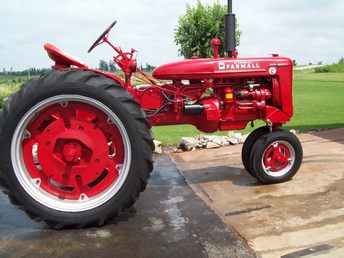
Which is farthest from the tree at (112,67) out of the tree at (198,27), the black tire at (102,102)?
the tree at (198,27)

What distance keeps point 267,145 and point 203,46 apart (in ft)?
42.7

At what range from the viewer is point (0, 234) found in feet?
14.6

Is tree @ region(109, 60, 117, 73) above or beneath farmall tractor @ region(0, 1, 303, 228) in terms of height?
above

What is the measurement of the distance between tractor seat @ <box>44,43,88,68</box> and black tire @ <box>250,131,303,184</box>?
2.12m

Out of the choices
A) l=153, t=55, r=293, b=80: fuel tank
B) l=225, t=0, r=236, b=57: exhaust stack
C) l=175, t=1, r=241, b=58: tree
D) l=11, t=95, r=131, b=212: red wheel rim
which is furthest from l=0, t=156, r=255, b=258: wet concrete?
l=175, t=1, r=241, b=58: tree

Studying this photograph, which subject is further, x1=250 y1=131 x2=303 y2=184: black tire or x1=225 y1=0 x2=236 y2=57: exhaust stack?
x1=225 y1=0 x2=236 y2=57: exhaust stack

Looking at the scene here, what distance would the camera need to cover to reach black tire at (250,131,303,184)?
18.9 ft

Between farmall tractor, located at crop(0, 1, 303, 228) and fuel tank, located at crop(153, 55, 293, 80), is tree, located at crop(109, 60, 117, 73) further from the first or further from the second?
fuel tank, located at crop(153, 55, 293, 80)

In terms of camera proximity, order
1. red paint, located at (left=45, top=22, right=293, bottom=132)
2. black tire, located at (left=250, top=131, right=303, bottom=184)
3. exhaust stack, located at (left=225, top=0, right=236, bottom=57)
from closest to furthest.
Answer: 1. red paint, located at (left=45, top=22, right=293, bottom=132)
2. black tire, located at (left=250, top=131, right=303, bottom=184)
3. exhaust stack, located at (left=225, top=0, right=236, bottom=57)

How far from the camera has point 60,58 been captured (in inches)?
196

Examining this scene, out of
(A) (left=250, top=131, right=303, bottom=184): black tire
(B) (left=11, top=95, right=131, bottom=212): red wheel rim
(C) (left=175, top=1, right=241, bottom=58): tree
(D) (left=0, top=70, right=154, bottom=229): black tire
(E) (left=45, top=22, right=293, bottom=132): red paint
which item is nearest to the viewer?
(D) (left=0, top=70, right=154, bottom=229): black tire

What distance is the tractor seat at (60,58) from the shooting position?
488 cm

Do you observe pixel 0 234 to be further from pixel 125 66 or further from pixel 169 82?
pixel 169 82

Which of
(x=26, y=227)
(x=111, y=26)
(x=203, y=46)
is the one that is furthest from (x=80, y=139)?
(x=203, y=46)
